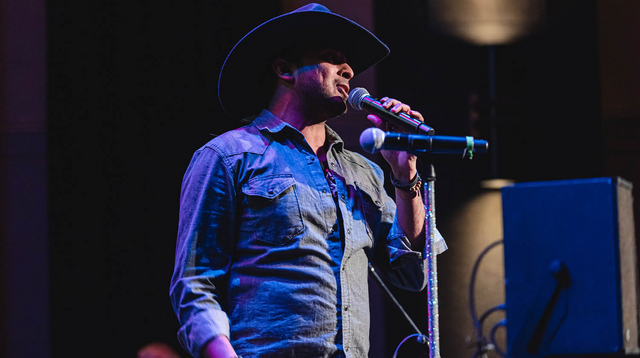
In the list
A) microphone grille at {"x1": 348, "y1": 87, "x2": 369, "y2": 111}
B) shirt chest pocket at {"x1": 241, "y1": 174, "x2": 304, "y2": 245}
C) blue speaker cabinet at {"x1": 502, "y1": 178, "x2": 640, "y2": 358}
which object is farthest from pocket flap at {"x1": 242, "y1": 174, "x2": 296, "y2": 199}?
blue speaker cabinet at {"x1": 502, "y1": 178, "x2": 640, "y2": 358}

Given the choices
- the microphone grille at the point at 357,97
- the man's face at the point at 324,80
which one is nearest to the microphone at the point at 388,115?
the microphone grille at the point at 357,97

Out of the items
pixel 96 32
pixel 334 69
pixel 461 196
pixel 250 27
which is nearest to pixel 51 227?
pixel 96 32

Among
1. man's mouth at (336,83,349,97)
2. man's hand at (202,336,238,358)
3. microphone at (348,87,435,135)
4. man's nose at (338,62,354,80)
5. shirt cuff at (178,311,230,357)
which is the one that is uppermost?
man's nose at (338,62,354,80)

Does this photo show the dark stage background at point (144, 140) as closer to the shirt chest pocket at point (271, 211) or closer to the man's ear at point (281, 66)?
the man's ear at point (281, 66)

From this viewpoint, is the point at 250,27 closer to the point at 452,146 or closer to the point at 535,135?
the point at 535,135

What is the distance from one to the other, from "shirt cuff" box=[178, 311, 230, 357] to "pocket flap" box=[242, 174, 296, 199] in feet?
1.12

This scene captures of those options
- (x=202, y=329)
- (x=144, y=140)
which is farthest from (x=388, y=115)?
(x=144, y=140)

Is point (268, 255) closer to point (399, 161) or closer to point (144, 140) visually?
point (399, 161)

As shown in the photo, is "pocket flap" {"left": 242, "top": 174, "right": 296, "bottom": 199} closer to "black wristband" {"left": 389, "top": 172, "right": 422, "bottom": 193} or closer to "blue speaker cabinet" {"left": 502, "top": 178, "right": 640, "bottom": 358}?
"black wristband" {"left": 389, "top": 172, "right": 422, "bottom": 193}

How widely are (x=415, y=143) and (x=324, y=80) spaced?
1.93 feet

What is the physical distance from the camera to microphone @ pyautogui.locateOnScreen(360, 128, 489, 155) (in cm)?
148

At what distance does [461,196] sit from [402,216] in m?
1.40

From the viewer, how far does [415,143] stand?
151cm

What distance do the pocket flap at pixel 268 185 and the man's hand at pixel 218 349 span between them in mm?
402
